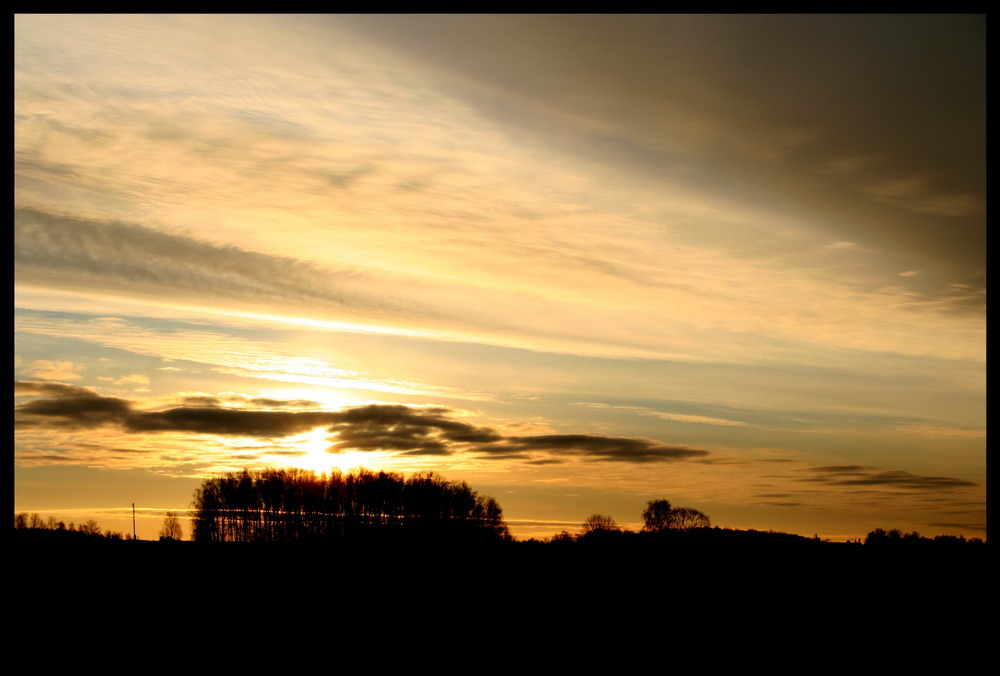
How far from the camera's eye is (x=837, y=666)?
2338 centimetres

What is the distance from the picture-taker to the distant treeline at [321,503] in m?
111

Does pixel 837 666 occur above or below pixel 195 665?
below

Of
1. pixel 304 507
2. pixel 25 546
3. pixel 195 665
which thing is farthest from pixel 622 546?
pixel 304 507

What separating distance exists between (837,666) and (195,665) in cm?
1863

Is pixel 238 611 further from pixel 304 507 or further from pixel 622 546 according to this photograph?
pixel 304 507

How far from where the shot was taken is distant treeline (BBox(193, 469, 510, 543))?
4360 inches

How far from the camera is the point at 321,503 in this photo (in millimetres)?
115188
